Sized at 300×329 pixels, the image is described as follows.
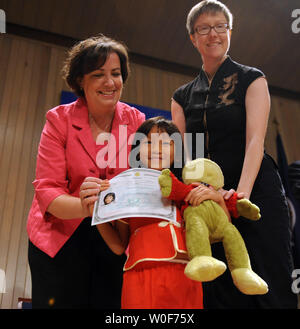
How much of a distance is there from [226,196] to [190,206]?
111 millimetres

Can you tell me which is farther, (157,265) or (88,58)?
(88,58)

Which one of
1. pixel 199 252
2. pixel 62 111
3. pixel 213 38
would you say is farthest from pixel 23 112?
pixel 199 252

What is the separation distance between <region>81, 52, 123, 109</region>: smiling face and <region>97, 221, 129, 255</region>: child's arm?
16.4 inches

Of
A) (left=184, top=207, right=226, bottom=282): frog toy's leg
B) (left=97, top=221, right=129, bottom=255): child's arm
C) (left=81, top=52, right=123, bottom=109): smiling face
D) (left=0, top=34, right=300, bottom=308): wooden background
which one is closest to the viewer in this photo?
(left=184, top=207, right=226, bottom=282): frog toy's leg

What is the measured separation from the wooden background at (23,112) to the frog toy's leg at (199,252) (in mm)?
1938

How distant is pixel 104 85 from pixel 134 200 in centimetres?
50

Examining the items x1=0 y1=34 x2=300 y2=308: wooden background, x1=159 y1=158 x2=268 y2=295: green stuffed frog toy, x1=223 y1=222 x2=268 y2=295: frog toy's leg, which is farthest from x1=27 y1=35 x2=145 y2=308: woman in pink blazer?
x1=0 y1=34 x2=300 y2=308: wooden background

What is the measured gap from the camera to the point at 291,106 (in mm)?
4098

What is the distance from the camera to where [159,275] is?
0.90 meters

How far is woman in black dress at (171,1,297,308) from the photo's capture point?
1079 mm

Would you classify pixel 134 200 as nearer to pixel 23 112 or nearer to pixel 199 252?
pixel 199 252

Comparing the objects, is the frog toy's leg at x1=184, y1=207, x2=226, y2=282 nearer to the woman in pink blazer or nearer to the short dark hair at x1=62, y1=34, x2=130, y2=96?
the woman in pink blazer

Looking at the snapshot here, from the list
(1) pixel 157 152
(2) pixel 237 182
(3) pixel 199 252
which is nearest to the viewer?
(3) pixel 199 252
